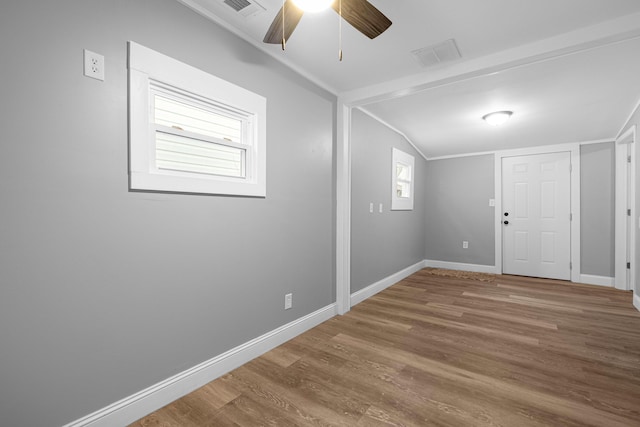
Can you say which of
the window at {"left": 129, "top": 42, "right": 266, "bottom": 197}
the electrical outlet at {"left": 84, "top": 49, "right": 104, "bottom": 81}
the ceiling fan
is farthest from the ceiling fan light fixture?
the electrical outlet at {"left": 84, "top": 49, "right": 104, "bottom": 81}

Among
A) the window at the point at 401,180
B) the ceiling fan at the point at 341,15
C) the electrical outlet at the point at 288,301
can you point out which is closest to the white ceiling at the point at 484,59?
the ceiling fan at the point at 341,15

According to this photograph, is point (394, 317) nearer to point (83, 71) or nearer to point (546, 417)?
point (546, 417)

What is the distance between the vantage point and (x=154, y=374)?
1.71 m

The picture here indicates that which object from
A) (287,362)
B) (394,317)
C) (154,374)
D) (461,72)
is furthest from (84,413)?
(461,72)

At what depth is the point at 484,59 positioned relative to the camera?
244 cm

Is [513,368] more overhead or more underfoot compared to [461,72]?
more underfoot

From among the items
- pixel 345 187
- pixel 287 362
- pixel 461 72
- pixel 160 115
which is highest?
pixel 461 72

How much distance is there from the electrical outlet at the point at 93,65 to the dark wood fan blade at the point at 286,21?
92 centimetres

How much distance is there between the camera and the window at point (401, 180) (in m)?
4.57

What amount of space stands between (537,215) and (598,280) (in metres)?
1.27

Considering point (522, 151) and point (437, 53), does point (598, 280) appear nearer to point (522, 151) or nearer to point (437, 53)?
point (522, 151)

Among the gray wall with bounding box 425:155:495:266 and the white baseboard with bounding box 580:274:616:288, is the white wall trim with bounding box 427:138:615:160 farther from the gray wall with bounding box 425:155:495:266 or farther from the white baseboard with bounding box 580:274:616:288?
the white baseboard with bounding box 580:274:616:288

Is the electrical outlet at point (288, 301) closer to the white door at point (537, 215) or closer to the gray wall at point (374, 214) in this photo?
the gray wall at point (374, 214)

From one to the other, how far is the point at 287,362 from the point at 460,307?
235cm
